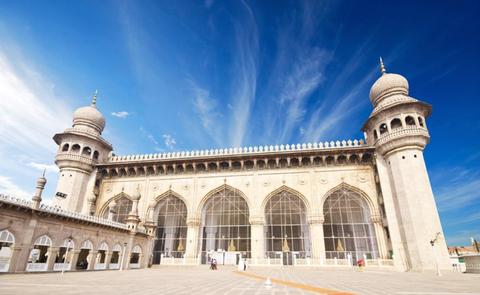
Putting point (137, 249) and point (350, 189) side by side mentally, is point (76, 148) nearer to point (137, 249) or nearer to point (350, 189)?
point (137, 249)

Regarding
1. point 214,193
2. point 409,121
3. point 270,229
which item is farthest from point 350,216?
point 214,193

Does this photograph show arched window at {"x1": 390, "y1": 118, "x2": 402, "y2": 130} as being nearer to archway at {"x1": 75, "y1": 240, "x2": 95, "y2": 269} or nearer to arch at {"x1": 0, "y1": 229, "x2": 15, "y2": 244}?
archway at {"x1": 75, "y1": 240, "x2": 95, "y2": 269}

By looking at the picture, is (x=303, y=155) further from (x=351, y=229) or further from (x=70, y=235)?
(x=70, y=235)

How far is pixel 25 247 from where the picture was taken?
568 inches

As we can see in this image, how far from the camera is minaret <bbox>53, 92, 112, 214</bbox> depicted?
26.7 metres

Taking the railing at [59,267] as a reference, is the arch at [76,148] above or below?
above

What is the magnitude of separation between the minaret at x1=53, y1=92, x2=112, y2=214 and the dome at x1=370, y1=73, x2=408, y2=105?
29042 mm

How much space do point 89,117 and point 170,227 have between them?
15107 millimetres

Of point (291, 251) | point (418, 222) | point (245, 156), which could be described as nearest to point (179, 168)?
point (245, 156)

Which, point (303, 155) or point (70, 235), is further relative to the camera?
point (303, 155)

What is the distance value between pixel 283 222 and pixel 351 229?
722 centimetres

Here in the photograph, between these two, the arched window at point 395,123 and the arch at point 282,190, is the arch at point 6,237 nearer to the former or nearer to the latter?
the arch at point 282,190

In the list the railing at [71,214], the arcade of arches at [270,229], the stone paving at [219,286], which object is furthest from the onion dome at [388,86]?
the railing at [71,214]

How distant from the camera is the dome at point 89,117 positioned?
96.4 feet
